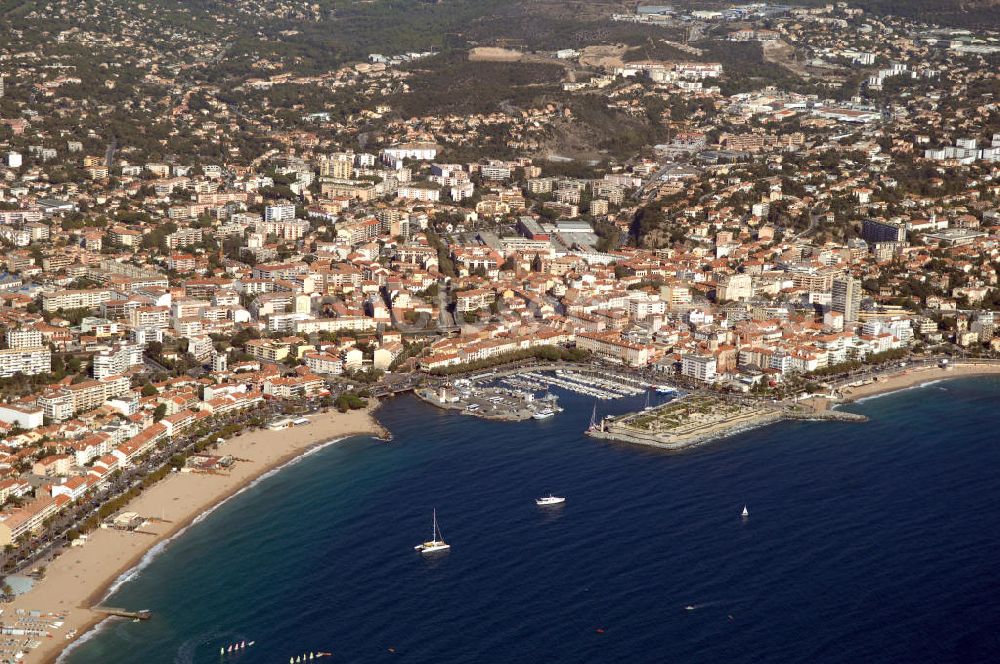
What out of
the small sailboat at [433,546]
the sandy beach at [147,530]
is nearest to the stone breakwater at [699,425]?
the sandy beach at [147,530]

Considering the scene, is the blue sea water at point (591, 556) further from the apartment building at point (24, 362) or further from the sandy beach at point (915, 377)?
the apartment building at point (24, 362)

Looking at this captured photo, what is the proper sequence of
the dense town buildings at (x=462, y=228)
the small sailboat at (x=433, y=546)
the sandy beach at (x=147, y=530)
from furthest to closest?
the dense town buildings at (x=462, y=228), the small sailboat at (x=433, y=546), the sandy beach at (x=147, y=530)

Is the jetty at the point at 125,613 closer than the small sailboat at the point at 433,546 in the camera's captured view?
Yes

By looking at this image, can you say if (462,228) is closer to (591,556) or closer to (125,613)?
(591,556)

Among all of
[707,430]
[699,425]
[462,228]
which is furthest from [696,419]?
[462,228]

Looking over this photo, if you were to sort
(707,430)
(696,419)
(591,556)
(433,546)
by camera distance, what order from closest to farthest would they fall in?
1. (591,556)
2. (433,546)
3. (707,430)
4. (696,419)

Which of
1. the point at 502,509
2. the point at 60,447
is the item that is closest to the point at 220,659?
the point at 502,509

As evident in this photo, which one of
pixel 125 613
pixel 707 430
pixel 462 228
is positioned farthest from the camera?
pixel 462 228
